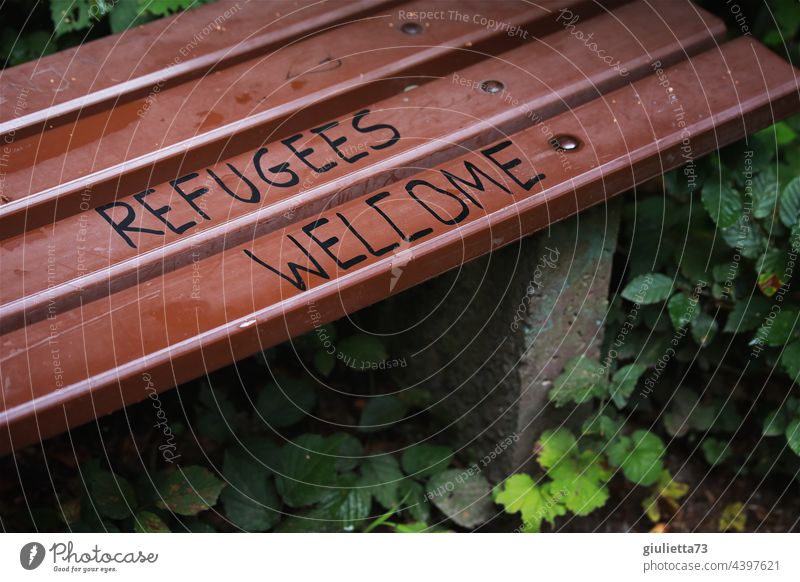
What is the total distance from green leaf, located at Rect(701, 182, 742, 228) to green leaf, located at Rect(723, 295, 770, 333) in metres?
0.20

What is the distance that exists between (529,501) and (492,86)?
0.89 metres

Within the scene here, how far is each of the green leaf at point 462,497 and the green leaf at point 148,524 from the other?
607 millimetres

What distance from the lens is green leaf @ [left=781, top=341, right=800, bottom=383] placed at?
1909 millimetres

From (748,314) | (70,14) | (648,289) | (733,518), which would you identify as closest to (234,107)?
(70,14)

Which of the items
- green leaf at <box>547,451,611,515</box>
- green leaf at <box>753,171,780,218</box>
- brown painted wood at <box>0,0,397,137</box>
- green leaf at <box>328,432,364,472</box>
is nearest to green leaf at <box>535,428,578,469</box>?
green leaf at <box>547,451,611,515</box>

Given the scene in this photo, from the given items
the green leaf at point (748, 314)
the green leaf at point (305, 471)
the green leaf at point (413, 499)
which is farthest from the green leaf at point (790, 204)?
the green leaf at point (305, 471)

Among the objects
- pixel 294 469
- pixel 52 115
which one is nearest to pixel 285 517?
pixel 294 469

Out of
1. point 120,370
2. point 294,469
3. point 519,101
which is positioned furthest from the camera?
point 294,469

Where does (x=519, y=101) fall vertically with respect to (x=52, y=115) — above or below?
below

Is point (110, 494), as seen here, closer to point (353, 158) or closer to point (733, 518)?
point (353, 158)

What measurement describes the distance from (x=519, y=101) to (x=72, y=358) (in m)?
0.97

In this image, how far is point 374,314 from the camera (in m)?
2.33

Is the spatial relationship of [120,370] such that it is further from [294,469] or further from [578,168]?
[578,168]

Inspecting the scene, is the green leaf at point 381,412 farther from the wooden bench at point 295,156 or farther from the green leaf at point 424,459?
the wooden bench at point 295,156
